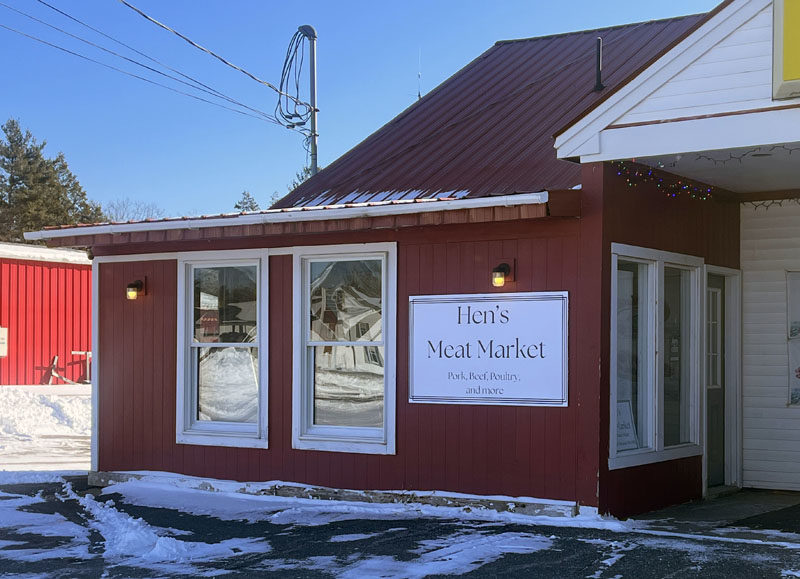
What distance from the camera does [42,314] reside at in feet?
77.5

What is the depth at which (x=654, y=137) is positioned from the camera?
7.62 m

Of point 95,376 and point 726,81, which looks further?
point 95,376

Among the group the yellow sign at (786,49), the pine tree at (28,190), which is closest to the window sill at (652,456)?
the yellow sign at (786,49)

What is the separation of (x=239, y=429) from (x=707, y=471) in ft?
15.0

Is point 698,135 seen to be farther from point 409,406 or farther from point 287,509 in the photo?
point 287,509

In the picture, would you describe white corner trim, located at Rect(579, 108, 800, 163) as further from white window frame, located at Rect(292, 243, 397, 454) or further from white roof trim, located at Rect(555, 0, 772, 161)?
white window frame, located at Rect(292, 243, 397, 454)

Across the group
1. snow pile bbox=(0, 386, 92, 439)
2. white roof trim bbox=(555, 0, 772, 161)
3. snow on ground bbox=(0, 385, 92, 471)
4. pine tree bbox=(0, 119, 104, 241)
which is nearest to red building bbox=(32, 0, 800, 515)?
white roof trim bbox=(555, 0, 772, 161)

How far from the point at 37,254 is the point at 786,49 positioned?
19.5 m

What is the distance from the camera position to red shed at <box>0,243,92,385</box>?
74.6ft

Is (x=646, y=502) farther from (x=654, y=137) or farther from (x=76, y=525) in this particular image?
(x=76, y=525)

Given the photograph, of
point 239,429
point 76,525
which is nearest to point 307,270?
point 239,429

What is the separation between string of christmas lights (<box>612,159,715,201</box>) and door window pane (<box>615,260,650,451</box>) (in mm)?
718

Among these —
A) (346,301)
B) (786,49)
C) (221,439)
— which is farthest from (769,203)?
(221,439)

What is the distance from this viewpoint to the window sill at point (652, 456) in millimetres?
8211
